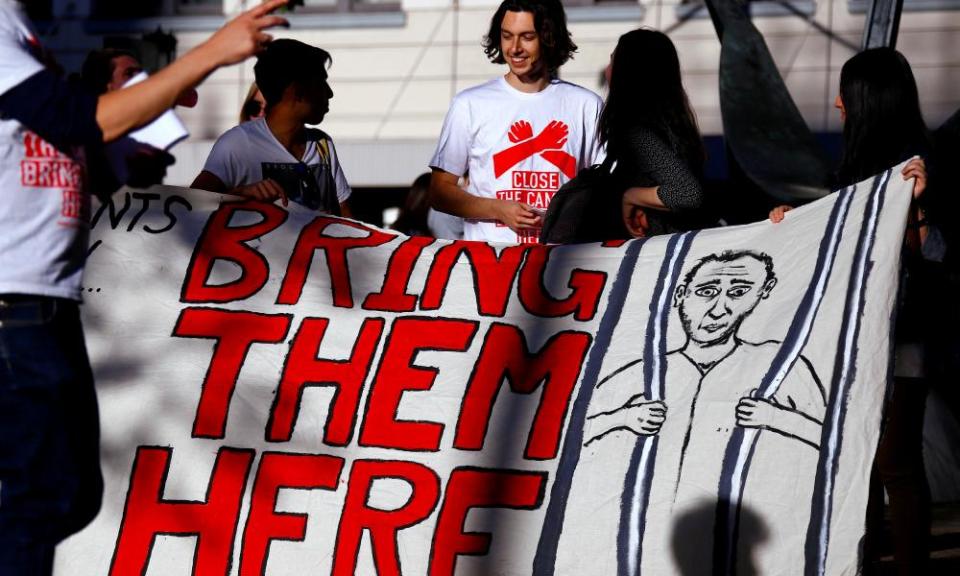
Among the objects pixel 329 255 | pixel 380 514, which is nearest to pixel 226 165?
pixel 329 255

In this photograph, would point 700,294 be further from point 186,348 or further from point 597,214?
point 186,348

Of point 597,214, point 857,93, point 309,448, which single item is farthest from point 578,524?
point 857,93

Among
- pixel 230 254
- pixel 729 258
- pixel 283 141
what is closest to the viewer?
pixel 729 258

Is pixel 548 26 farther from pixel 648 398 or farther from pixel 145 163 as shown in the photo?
pixel 145 163

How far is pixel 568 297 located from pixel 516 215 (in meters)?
0.56

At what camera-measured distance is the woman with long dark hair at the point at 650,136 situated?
5.25m

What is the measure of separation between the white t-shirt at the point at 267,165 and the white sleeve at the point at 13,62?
2321 millimetres

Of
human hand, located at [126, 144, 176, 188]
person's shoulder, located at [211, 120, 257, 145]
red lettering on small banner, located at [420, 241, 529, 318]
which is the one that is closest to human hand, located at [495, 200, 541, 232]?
red lettering on small banner, located at [420, 241, 529, 318]

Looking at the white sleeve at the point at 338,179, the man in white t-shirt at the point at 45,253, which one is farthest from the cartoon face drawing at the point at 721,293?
the man in white t-shirt at the point at 45,253

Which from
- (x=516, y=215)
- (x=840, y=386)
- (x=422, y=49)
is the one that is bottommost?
Answer: (x=840, y=386)

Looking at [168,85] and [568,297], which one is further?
[568,297]

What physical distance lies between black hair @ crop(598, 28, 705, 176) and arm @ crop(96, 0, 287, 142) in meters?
2.22

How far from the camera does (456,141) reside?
5777 millimetres

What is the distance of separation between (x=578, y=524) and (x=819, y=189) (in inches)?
158
